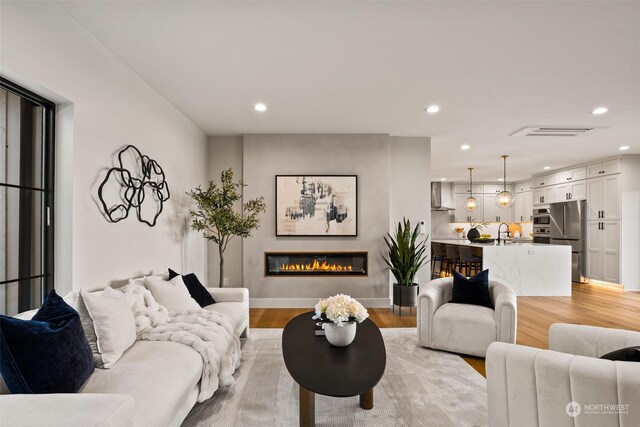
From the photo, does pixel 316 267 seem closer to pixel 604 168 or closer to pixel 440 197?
pixel 440 197

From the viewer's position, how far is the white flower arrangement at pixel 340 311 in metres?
2.28

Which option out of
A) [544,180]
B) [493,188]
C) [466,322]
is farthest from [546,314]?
[493,188]

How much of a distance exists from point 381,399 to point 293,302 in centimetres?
293

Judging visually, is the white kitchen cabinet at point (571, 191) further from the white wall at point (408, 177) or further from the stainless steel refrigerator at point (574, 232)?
the white wall at point (408, 177)

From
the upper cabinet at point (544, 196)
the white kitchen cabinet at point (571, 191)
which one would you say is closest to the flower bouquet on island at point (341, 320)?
the white kitchen cabinet at point (571, 191)

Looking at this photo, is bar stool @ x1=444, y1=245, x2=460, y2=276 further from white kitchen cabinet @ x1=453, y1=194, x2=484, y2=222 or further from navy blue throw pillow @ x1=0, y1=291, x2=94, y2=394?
navy blue throw pillow @ x1=0, y1=291, x2=94, y2=394

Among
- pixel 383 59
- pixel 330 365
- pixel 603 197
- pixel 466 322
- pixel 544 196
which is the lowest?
pixel 466 322

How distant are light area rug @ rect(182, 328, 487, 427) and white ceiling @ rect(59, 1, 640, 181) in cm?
227

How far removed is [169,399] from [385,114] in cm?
376

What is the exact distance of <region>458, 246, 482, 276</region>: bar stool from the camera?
21.4 feet

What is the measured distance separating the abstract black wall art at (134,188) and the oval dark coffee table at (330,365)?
5.78ft

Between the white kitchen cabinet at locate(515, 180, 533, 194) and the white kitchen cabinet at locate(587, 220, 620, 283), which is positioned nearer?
the white kitchen cabinet at locate(587, 220, 620, 283)

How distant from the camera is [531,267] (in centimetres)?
619

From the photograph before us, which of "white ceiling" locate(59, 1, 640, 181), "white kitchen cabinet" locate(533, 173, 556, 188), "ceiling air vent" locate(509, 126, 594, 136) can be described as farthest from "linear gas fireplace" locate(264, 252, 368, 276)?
"white kitchen cabinet" locate(533, 173, 556, 188)
